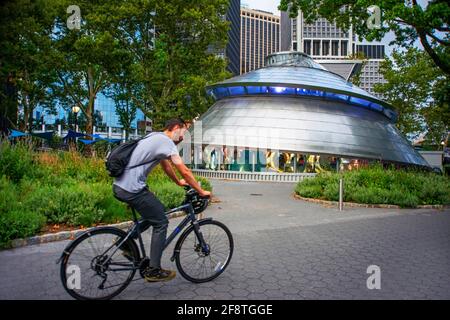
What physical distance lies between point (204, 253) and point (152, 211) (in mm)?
1059

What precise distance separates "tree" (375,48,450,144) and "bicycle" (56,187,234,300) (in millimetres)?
46170

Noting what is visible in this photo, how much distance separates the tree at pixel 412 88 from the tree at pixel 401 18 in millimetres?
26147

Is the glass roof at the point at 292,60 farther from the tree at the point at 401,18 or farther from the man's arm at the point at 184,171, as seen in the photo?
the man's arm at the point at 184,171

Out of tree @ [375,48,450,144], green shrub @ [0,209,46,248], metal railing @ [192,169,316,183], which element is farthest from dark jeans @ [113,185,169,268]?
tree @ [375,48,450,144]

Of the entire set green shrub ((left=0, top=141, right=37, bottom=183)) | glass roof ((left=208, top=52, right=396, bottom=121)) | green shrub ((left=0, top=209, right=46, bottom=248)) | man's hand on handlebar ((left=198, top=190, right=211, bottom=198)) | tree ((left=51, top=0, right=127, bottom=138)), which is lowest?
green shrub ((left=0, top=209, right=46, bottom=248))

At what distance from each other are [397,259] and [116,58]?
95.5 feet

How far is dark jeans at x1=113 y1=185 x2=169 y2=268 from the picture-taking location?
4.54 metres

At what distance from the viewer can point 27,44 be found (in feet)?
102

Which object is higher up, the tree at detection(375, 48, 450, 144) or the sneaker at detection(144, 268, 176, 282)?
the tree at detection(375, 48, 450, 144)

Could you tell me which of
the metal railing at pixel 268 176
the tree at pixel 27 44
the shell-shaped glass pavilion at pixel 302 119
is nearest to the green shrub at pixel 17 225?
the metal railing at pixel 268 176

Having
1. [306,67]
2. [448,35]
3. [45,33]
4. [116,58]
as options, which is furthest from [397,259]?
[306,67]

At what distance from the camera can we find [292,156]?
1145 inches

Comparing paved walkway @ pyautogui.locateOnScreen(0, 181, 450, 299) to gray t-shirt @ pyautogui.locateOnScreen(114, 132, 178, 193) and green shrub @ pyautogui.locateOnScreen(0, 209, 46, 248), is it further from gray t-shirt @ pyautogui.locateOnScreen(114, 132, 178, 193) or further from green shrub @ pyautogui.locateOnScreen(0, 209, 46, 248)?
gray t-shirt @ pyautogui.locateOnScreen(114, 132, 178, 193)

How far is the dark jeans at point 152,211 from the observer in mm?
4543
